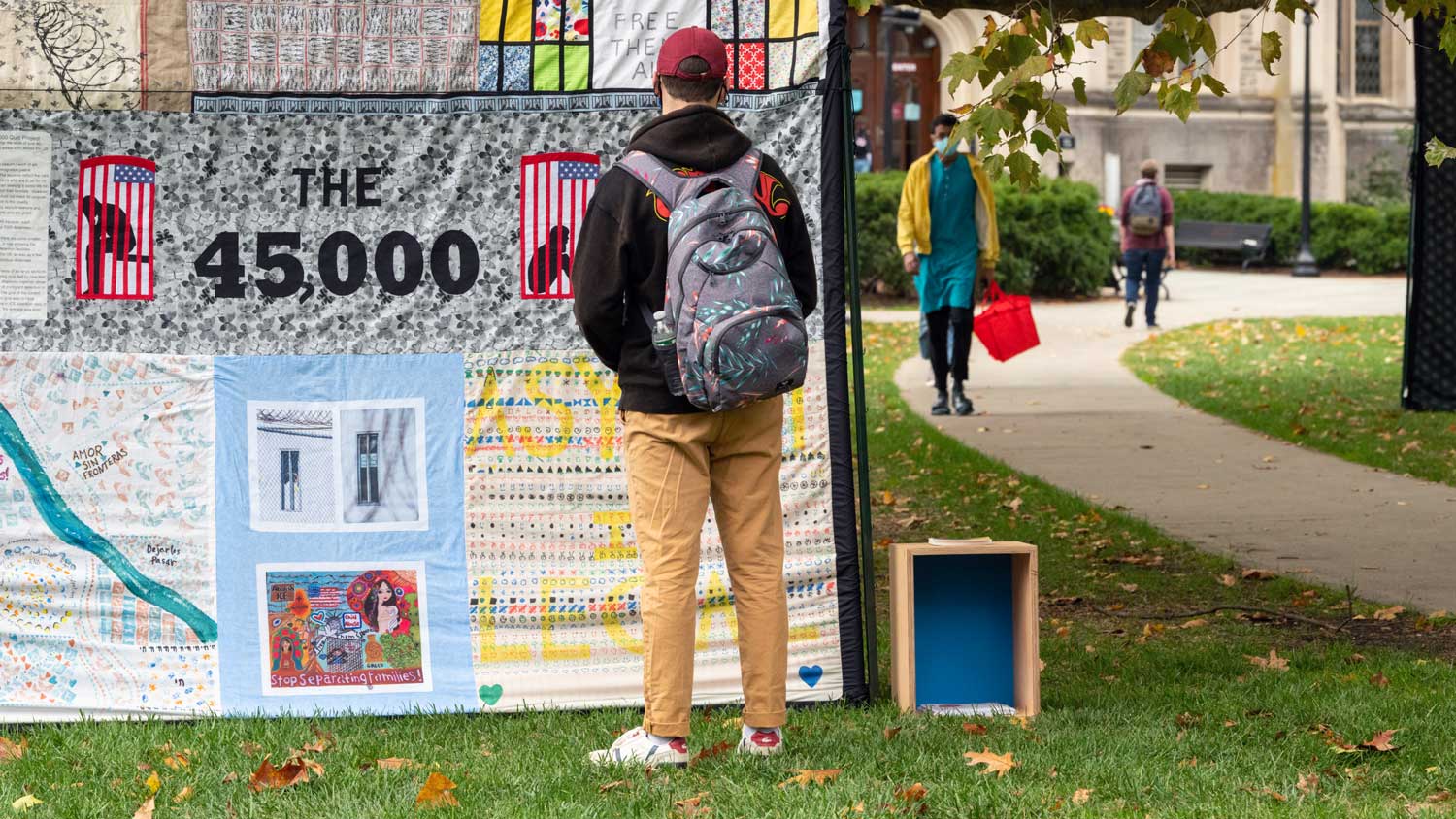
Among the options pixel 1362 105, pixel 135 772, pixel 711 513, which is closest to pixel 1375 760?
pixel 711 513

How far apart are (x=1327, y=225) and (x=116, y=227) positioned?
96.5 ft

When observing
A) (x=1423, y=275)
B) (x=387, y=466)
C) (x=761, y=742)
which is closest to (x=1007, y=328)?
(x=1423, y=275)

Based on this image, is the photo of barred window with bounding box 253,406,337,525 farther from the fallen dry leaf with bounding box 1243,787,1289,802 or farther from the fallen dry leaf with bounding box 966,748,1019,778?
the fallen dry leaf with bounding box 1243,787,1289,802

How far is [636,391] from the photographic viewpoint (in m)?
4.59

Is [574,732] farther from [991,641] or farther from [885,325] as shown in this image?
[885,325]

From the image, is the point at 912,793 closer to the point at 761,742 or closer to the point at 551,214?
the point at 761,742

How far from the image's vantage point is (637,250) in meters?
4.50

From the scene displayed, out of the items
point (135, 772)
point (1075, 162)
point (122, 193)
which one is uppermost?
point (1075, 162)

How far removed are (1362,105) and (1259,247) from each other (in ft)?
42.0

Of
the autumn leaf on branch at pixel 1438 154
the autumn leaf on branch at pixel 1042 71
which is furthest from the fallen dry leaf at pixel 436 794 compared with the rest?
the autumn leaf on branch at pixel 1438 154

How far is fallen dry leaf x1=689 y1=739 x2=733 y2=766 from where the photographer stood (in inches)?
186

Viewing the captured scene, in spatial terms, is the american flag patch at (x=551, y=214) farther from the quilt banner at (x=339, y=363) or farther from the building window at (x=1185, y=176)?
the building window at (x=1185, y=176)

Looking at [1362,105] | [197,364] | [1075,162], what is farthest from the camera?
[1362,105]

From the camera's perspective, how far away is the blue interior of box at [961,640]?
5.52m
